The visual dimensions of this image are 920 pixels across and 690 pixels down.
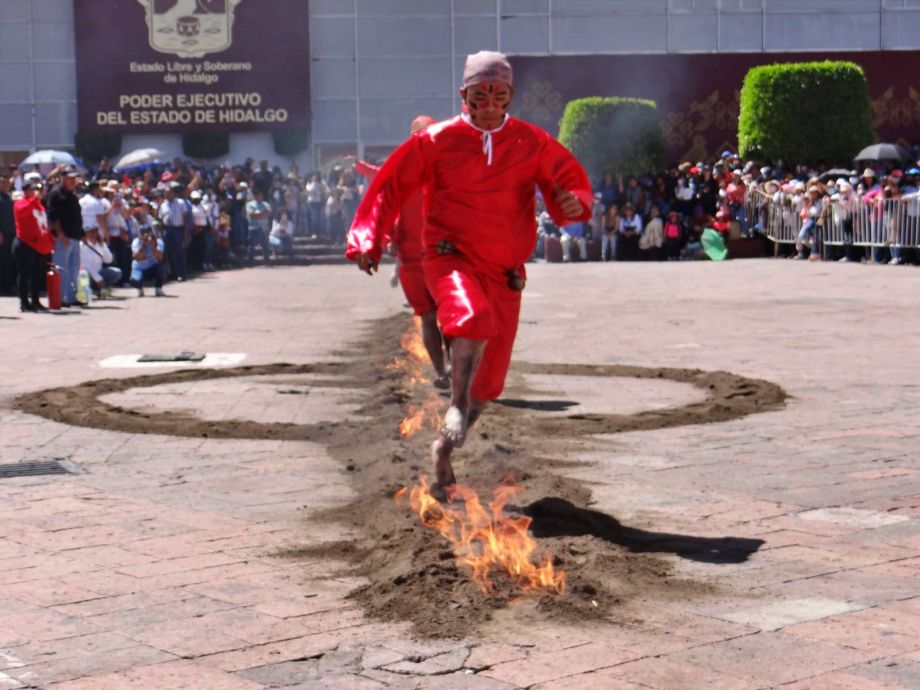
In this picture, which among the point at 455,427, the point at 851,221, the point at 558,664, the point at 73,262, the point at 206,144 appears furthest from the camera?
the point at 206,144

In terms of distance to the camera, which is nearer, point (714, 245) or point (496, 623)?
point (496, 623)

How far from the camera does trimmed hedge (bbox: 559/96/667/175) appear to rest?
113 feet

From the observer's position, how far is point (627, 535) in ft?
19.7

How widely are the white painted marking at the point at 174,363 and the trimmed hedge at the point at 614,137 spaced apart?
2146 centimetres

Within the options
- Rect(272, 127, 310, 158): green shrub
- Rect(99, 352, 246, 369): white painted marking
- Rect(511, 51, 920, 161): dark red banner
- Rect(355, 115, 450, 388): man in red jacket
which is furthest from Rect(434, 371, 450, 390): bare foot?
Rect(272, 127, 310, 158): green shrub

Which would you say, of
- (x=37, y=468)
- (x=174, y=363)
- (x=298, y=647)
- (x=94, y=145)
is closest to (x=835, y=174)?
(x=94, y=145)

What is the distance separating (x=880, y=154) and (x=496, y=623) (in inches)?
1226

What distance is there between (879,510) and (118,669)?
3.25 meters

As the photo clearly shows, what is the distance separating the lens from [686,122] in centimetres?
4150

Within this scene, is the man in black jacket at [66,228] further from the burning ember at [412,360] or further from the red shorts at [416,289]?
the red shorts at [416,289]

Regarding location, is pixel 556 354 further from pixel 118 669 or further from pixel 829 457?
pixel 118 669

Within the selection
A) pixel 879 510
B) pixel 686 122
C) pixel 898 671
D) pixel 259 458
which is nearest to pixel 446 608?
pixel 898 671

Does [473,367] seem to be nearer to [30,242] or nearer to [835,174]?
[30,242]

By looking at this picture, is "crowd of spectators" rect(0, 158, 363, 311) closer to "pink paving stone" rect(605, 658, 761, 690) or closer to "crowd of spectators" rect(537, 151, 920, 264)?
"crowd of spectators" rect(537, 151, 920, 264)
